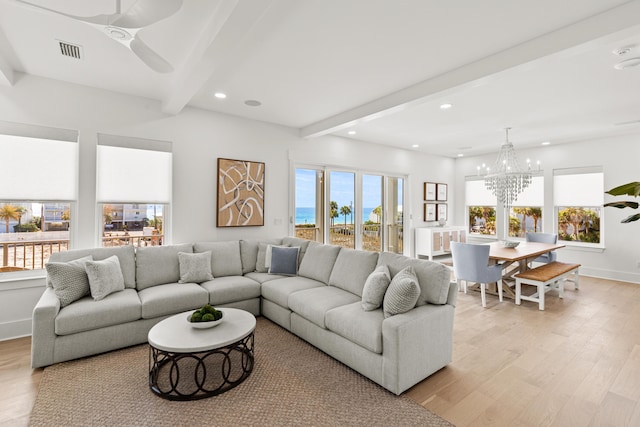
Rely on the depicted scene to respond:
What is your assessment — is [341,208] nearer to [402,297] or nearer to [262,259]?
[262,259]

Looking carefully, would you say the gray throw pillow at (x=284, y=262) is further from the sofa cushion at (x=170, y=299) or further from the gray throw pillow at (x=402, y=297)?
the gray throw pillow at (x=402, y=297)

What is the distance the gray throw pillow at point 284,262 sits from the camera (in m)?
4.16

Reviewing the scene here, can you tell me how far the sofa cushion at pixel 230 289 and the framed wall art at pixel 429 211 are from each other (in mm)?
5141

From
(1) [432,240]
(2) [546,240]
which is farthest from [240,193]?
(2) [546,240]

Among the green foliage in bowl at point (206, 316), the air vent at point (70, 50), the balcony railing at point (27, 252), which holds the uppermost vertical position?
the air vent at point (70, 50)

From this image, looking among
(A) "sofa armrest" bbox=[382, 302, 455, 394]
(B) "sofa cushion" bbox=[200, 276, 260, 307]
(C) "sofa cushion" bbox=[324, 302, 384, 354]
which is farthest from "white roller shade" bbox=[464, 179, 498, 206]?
(B) "sofa cushion" bbox=[200, 276, 260, 307]

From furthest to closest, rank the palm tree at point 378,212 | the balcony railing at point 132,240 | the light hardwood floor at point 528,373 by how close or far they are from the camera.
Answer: the palm tree at point 378,212 → the balcony railing at point 132,240 → the light hardwood floor at point 528,373

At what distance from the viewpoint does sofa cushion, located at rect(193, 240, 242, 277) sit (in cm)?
404

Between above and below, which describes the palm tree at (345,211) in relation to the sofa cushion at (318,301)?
above

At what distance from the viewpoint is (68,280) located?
2.89m

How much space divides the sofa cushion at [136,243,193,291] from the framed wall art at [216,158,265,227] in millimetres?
916

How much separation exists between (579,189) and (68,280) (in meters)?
8.45

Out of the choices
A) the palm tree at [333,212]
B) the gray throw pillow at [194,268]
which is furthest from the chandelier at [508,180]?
the gray throw pillow at [194,268]

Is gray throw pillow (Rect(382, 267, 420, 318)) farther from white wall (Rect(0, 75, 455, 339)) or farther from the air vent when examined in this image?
the air vent
